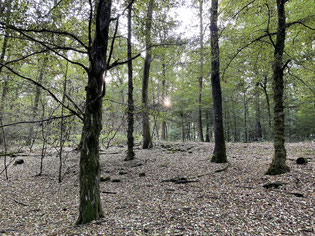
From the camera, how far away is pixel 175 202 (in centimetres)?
413

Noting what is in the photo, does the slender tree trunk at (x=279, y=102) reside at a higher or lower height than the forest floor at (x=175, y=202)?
higher

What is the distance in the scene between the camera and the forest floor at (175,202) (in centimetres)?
304

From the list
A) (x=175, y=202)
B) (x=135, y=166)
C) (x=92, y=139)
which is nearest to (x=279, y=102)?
(x=175, y=202)

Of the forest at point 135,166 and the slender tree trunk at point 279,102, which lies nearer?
the forest at point 135,166

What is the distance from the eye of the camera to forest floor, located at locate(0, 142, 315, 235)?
3035 millimetres

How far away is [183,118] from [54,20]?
15475 millimetres

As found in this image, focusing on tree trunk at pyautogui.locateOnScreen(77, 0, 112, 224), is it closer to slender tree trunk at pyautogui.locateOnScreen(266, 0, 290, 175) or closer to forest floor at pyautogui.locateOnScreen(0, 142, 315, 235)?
forest floor at pyautogui.locateOnScreen(0, 142, 315, 235)

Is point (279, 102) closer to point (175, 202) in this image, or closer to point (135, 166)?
point (175, 202)

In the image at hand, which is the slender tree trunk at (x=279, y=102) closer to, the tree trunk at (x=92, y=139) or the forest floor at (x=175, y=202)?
the forest floor at (x=175, y=202)

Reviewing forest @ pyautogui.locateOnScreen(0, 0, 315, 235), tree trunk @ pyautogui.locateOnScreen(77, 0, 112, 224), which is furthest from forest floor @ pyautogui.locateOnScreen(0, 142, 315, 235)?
tree trunk @ pyautogui.locateOnScreen(77, 0, 112, 224)

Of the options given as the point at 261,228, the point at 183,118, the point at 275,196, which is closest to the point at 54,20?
the point at 261,228

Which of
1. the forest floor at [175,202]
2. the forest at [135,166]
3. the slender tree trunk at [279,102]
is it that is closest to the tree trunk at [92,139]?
the forest at [135,166]

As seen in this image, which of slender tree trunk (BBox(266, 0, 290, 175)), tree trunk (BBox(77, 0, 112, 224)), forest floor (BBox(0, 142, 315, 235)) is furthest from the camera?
slender tree trunk (BBox(266, 0, 290, 175))

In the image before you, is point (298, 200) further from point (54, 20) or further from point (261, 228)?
point (54, 20)
